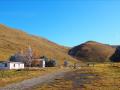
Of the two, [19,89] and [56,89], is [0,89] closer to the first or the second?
[19,89]

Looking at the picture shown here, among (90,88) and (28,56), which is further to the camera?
(28,56)

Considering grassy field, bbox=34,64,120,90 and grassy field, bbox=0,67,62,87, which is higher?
grassy field, bbox=0,67,62,87

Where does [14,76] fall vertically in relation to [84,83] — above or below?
above

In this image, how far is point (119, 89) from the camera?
146 ft

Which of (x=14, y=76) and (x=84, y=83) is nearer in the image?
(x=84, y=83)

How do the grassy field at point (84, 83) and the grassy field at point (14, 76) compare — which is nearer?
the grassy field at point (84, 83)

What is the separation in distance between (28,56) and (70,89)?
3897 inches

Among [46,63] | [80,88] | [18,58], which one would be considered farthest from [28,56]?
[80,88]

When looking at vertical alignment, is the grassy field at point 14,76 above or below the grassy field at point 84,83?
above

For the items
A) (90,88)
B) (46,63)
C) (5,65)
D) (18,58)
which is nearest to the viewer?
(90,88)

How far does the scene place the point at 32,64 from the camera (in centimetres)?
15100

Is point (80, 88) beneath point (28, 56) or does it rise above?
beneath

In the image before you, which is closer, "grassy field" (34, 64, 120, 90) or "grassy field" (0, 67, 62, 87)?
"grassy field" (34, 64, 120, 90)

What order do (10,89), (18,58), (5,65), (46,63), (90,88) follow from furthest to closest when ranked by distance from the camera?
1. (46,63)
2. (18,58)
3. (5,65)
4. (90,88)
5. (10,89)
